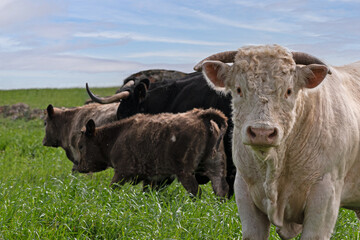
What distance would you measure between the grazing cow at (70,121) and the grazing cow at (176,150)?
2933 millimetres

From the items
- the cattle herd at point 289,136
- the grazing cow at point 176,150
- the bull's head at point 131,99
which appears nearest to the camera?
the cattle herd at point 289,136

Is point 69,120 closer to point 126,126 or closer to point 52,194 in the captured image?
point 126,126

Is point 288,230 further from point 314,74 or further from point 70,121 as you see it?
point 70,121

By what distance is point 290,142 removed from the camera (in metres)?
4.51

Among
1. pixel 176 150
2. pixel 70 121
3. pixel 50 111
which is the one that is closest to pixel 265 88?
pixel 176 150

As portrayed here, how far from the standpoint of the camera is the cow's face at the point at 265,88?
3.88 metres

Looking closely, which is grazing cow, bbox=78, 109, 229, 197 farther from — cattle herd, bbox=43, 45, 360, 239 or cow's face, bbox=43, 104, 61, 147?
cow's face, bbox=43, 104, 61, 147

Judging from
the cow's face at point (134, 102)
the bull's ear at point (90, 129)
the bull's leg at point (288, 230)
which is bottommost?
the bull's leg at point (288, 230)

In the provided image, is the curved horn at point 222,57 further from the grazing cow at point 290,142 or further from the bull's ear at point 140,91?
the bull's ear at point 140,91

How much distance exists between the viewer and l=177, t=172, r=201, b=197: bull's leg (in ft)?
25.3

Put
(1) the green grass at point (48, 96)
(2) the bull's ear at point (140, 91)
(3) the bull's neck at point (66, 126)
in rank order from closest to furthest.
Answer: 1. (2) the bull's ear at point (140, 91)
2. (3) the bull's neck at point (66, 126)
3. (1) the green grass at point (48, 96)

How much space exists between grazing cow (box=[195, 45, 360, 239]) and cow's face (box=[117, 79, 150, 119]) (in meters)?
6.15

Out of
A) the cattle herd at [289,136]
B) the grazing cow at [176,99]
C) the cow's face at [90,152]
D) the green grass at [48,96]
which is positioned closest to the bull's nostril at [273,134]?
the cattle herd at [289,136]

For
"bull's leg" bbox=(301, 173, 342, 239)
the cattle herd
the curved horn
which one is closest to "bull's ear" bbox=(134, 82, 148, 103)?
the cattle herd
